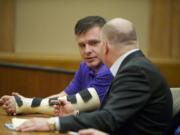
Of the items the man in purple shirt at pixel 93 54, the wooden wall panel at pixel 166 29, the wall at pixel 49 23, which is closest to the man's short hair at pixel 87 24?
the man in purple shirt at pixel 93 54

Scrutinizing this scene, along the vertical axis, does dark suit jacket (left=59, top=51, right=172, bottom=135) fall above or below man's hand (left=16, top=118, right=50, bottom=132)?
above

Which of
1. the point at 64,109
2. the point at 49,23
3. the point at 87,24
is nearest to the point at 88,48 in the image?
the point at 87,24

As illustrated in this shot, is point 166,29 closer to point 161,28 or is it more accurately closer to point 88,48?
point 161,28

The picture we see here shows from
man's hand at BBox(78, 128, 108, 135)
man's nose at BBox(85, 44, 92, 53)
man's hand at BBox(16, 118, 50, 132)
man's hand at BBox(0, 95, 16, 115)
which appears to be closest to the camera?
man's hand at BBox(78, 128, 108, 135)

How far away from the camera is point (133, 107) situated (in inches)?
60.0

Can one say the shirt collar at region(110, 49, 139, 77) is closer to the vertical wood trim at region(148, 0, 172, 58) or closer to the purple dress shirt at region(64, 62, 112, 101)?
the purple dress shirt at region(64, 62, 112, 101)

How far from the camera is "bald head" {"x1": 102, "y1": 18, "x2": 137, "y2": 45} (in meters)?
1.72

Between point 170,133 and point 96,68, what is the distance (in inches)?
42.3

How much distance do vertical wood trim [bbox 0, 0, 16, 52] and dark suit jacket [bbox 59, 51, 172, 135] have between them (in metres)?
3.35

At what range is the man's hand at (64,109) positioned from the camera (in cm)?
199

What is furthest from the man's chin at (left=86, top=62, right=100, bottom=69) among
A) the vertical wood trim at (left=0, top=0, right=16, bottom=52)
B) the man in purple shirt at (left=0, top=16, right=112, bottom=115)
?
the vertical wood trim at (left=0, top=0, right=16, bottom=52)

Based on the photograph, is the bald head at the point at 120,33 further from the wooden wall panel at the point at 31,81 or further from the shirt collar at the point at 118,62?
the wooden wall panel at the point at 31,81

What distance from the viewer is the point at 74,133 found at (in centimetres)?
157

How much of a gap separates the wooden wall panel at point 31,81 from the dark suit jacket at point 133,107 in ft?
8.35
